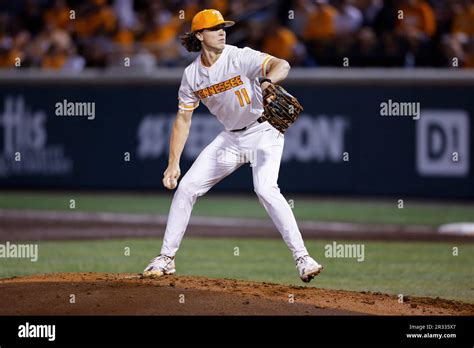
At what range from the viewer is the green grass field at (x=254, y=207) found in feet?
54.9

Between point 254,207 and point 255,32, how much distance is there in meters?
3.27

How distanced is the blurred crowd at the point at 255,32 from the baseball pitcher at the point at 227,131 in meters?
8.34

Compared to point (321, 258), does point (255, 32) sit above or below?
above

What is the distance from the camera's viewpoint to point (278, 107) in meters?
8.66

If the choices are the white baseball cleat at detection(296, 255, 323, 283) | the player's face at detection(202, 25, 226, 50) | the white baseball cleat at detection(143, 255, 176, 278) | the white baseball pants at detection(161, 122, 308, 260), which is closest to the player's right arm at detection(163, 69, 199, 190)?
the white baseball pants at detection(161, 122, 308, 260)

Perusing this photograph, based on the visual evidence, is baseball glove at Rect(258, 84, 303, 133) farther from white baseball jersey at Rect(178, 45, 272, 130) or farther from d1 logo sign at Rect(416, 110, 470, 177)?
d1 logo sign at Rect(416, 110, 470, 177)

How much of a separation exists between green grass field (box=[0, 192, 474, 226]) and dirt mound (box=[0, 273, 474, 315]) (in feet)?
24.5

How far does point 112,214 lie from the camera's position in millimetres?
17375

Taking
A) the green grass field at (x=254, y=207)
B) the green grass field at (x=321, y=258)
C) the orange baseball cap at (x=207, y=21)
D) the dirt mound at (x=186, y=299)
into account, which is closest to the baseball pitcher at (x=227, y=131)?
the orange baseball cap at (x=207, y=21)

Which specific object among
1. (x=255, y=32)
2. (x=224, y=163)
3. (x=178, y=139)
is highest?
(x=255, y=32)

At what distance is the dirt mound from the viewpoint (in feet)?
25.8

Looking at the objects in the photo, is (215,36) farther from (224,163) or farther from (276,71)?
(224,163)

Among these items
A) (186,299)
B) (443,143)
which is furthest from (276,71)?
(443,143)
